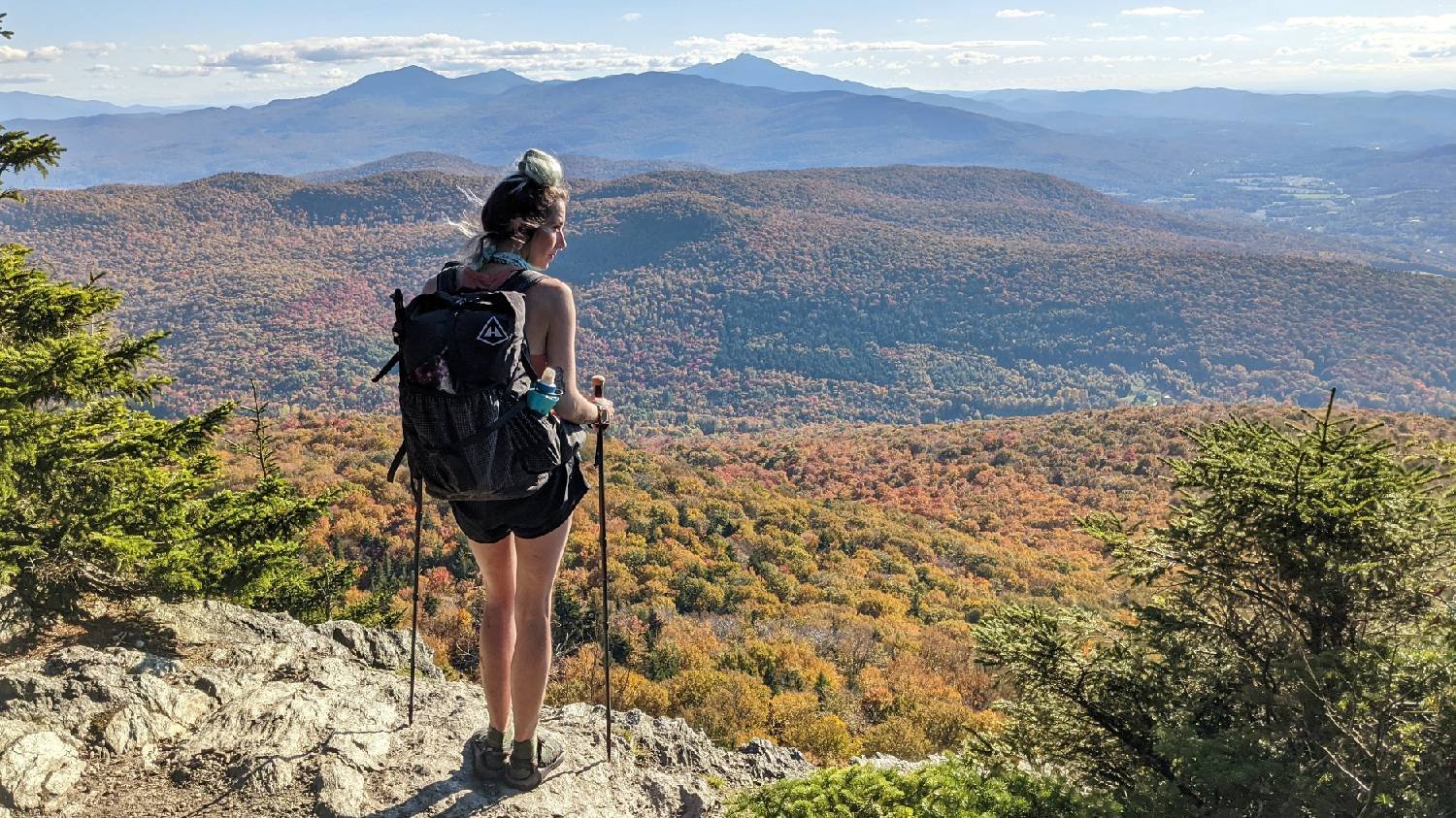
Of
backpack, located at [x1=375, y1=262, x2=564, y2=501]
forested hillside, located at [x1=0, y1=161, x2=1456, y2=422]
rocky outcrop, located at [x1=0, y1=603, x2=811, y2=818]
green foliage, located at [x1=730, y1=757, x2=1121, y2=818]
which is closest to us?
backpack, located at [x1=375, y1=262, x2=564, y2=501]

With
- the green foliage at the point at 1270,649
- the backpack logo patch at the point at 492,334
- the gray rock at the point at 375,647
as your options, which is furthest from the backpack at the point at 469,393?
the gray rock at the point at 375,647

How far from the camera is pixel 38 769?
2721 mm

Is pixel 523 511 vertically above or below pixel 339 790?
above

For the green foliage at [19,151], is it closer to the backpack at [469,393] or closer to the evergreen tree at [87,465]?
the evergreen tree at [87,465]

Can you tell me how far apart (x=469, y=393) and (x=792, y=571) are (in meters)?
14.1

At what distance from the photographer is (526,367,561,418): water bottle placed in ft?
7.89

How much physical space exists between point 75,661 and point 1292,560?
4.94m

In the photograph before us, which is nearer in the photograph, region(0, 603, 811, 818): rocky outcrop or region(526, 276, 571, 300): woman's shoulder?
region(526, 276, 571, 300): woman's shoulder

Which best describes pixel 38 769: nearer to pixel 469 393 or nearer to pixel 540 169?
pixel 469 393

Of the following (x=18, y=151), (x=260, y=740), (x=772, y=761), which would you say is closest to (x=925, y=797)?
(x=772, y=761)

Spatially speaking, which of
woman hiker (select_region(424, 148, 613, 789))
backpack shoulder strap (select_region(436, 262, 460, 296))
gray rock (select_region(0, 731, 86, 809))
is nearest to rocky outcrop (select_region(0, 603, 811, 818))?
gray rock (select_region(0, 731, 86, 809))

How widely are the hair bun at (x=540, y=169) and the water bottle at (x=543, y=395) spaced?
2.16 feet

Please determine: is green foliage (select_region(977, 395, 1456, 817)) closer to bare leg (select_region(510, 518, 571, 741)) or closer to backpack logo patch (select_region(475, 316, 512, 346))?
bare leg (select_region(510, 518, 571, 741))

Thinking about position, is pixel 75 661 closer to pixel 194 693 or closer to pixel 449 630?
pixel 194 693
